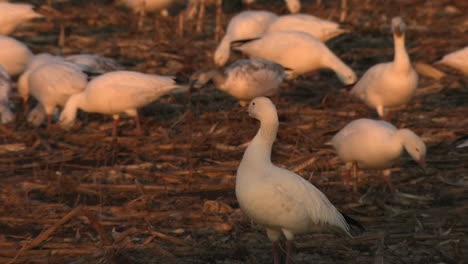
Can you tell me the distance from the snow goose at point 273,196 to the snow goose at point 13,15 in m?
6.77

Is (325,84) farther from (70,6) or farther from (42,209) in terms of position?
(70,6)

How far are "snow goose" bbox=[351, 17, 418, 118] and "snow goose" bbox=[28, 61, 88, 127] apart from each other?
2844mm

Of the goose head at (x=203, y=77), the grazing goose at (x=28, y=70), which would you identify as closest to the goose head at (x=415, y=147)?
the goose head at (x=203, y=77)

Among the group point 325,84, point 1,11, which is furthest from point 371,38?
point 1,11

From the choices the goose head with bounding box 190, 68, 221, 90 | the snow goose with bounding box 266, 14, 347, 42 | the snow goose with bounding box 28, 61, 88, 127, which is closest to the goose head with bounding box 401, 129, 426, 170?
the goose head with bounding box 190, 68, 221, 90

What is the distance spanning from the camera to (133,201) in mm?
6102

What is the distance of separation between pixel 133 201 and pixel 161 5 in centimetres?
765

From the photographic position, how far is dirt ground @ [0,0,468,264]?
211 inches

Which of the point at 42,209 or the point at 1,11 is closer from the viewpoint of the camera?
the point at 42,209

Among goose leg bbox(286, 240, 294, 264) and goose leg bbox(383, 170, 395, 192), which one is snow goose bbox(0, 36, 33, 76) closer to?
goose leg bbox(383, 170, 395, 192)

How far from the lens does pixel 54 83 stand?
8477mm

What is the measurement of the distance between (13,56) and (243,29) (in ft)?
9.86

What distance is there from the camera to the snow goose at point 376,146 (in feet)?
20.6

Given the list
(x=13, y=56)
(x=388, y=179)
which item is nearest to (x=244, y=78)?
(x=388, y=179)
